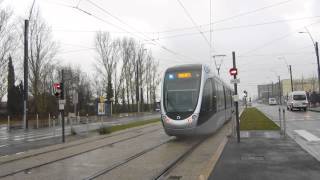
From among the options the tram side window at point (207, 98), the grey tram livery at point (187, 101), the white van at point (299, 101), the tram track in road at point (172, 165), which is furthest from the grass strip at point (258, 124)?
the white van at point (299, 101)

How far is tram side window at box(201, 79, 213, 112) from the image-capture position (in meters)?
19.3

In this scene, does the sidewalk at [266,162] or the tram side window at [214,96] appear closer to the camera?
the sidewalk at [266,162]

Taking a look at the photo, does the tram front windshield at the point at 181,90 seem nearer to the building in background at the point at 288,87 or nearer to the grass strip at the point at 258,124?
→ the grass strip at the point at 258,124

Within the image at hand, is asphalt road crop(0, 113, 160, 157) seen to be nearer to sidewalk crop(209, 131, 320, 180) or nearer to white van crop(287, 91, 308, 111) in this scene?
sidewalk crop(209, 131, 320, 180)

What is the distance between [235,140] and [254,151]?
3782mm

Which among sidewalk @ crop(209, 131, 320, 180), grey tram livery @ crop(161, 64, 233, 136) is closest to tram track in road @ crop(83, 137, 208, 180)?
grey tram livery @ crop(161, 64, 233, 136)

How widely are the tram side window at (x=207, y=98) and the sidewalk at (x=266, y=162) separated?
7.94 ft

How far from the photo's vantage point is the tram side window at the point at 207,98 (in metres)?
19.3

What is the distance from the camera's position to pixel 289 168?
36.7 feet

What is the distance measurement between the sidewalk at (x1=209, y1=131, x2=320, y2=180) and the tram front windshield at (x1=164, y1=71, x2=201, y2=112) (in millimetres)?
2694

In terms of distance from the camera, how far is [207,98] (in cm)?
1998

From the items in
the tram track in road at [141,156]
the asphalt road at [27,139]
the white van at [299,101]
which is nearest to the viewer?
the tram track in road at [141,156]

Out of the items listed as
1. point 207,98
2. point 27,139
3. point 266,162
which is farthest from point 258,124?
point 266,162

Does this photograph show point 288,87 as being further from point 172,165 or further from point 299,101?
point 172,165
